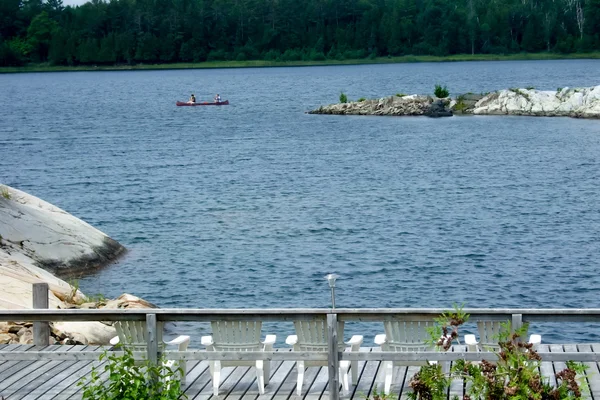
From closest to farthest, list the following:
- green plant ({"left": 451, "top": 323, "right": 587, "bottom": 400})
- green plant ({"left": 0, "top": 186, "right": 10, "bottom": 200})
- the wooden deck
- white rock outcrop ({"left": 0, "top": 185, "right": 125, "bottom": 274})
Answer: green plant ({"left": 451, "top": 323, "right": 587, "bottom": 400})
the wooden deck
white rock outcrop ({"left": 0, "top": 185, "right": 125, "bottom": 274})
green plant ({"left": 0, "top": 186, "right": 10, "bottom": 200})

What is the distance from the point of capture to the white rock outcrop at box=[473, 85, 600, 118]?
8406 cm

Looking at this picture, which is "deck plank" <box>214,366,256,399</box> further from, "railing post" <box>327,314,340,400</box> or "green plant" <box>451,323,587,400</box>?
"green plant" <box>451,323,587,400</box>

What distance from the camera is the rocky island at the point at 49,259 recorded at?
18031 mm

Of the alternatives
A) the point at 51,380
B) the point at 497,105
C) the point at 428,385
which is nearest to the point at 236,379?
the point at 51,380

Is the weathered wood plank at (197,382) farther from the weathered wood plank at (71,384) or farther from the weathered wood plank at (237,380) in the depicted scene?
the weathered wood plank at (71,384)

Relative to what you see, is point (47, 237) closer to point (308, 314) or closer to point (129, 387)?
point (308, 314)

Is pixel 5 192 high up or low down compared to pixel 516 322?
down

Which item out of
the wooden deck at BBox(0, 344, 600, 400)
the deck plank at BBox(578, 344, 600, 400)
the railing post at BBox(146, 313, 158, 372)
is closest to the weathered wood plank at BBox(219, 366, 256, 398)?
the wooden deck at BBox(0, 344, 600, 400)

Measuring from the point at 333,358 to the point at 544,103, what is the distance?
262 feet

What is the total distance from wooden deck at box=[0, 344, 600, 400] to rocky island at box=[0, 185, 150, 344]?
309cm

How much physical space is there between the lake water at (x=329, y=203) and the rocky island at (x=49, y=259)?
2.86 feet

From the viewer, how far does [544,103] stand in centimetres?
8794

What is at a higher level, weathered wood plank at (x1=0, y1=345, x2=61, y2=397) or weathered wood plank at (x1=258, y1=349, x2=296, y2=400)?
weathered wood plank at (x1=0, y1=345, x2=61, y2=397)

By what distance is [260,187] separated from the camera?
1901 inches
